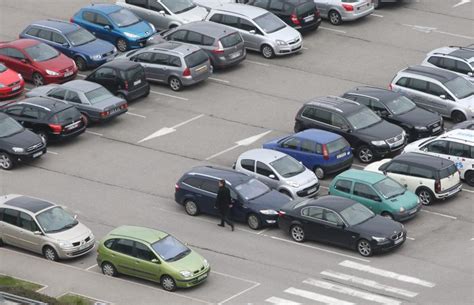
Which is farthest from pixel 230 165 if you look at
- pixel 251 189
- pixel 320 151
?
pixel 251 189

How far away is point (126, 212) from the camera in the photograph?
142 feet

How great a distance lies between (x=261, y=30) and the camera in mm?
56438

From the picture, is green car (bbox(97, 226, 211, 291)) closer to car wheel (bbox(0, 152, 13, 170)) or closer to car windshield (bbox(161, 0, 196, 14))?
car wheel (bbox(0, 152, 13, 170))

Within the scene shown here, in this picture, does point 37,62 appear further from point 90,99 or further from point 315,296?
point 315,296

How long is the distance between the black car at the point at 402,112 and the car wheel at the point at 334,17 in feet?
35.3

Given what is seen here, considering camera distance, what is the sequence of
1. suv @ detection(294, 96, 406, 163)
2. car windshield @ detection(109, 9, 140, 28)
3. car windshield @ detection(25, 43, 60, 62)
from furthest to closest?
car windshield @ detection(109, 9, 140, 28) < car windshield @ detection(25, 43, 60, 62) < suv @ detection(294, 96, 406, 163)

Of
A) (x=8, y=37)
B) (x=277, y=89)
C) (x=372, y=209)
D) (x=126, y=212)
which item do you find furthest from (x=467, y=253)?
(x=8, y=37)

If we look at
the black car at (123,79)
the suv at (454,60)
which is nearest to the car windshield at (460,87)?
the suv at (454,60)

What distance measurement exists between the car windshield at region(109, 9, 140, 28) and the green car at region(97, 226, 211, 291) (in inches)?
766

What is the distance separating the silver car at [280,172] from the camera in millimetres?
43750

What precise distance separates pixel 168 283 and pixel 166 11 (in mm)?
22945

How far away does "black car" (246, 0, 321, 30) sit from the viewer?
58438 millimetres

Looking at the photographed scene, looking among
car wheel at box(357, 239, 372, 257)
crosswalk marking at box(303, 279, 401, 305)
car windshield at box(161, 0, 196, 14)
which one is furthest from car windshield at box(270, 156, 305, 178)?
car windshield at box(161, 0, 196, 14)

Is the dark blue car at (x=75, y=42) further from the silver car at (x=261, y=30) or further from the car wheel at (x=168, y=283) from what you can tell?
the car wheel at (x=168, y=283)
